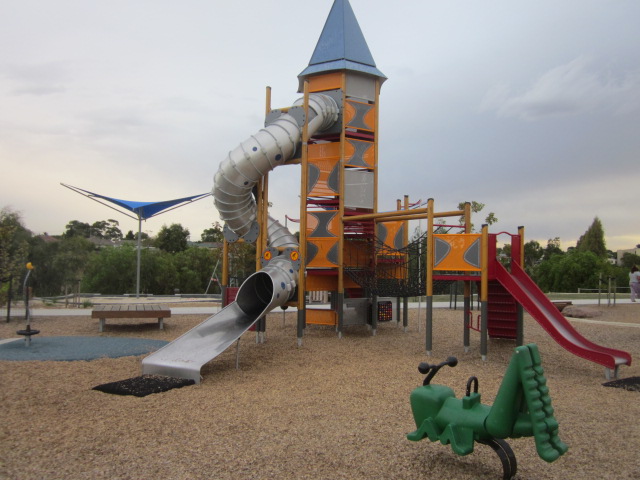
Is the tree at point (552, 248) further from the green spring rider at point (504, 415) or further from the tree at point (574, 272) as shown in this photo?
the green spring rider at point (504, 415)

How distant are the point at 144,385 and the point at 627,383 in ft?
24.0

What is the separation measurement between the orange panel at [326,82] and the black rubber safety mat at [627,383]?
917 centimetres

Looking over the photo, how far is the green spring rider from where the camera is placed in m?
4.11

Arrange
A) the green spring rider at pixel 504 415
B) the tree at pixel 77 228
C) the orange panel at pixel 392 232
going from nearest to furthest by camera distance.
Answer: the green spring rider at pixel 504 415
the orange panel at pixel 392 232
the tree at pixel 77 228

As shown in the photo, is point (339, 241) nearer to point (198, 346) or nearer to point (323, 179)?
point (323, 179)

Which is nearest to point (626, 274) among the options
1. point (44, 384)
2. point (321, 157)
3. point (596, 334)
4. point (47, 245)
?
point (596, 334)

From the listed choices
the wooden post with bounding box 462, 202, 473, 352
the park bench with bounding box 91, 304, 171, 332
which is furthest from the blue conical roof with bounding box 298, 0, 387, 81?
the park bench with bounding box 91, 304, 171, 332

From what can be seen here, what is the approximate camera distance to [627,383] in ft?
28.2

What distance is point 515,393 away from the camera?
4270mm

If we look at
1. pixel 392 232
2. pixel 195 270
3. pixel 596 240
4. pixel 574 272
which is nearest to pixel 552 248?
pixel 596 240

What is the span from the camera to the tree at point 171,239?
54000 millimetres

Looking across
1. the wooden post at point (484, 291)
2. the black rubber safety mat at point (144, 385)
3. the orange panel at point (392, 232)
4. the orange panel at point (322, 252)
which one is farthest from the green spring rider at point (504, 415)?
the orange panel at point (392, 232)

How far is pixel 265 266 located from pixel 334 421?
20.1ft

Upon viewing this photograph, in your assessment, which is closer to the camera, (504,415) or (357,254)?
(504,415)
